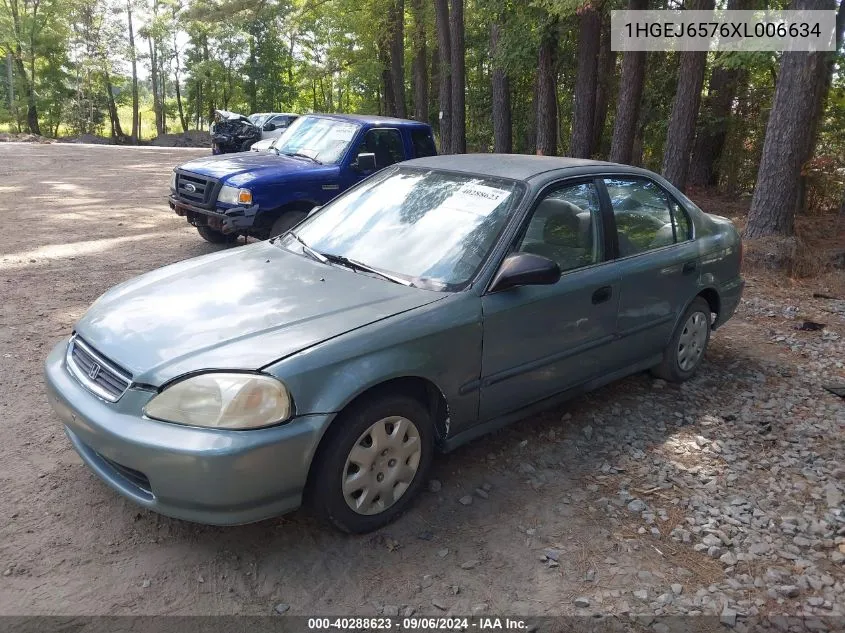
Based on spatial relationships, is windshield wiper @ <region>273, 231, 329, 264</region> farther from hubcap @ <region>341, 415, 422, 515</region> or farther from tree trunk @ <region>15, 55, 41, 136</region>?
tree trunk @ <region>15, 55, 41, 136</region>

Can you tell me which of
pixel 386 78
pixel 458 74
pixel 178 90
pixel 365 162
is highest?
pixel 178 90

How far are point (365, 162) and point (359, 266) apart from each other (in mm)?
4923

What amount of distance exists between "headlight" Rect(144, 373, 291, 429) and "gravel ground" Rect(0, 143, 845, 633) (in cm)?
71

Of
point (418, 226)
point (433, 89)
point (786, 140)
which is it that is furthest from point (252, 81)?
point (418, 226)

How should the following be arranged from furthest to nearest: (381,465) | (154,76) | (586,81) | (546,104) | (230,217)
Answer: (154,76) → (546,104) → (586,81) → (230,217) → (381,465)

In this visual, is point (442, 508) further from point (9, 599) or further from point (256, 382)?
point (9, 599)

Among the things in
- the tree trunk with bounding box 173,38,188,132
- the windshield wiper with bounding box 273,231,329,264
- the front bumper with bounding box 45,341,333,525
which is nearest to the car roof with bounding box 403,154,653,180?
the windshield wiper with bounding box 273,231,329,264

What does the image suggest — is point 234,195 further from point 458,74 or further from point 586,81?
point 458,74

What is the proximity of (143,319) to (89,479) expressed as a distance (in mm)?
966

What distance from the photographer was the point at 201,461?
2.48 metres

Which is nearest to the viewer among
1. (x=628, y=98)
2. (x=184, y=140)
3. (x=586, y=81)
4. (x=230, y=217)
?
(x=230, y=217)

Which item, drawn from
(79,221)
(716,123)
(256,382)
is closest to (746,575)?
(256,382)

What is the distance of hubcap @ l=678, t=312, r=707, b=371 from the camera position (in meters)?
4.76

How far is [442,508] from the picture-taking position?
3.28m
